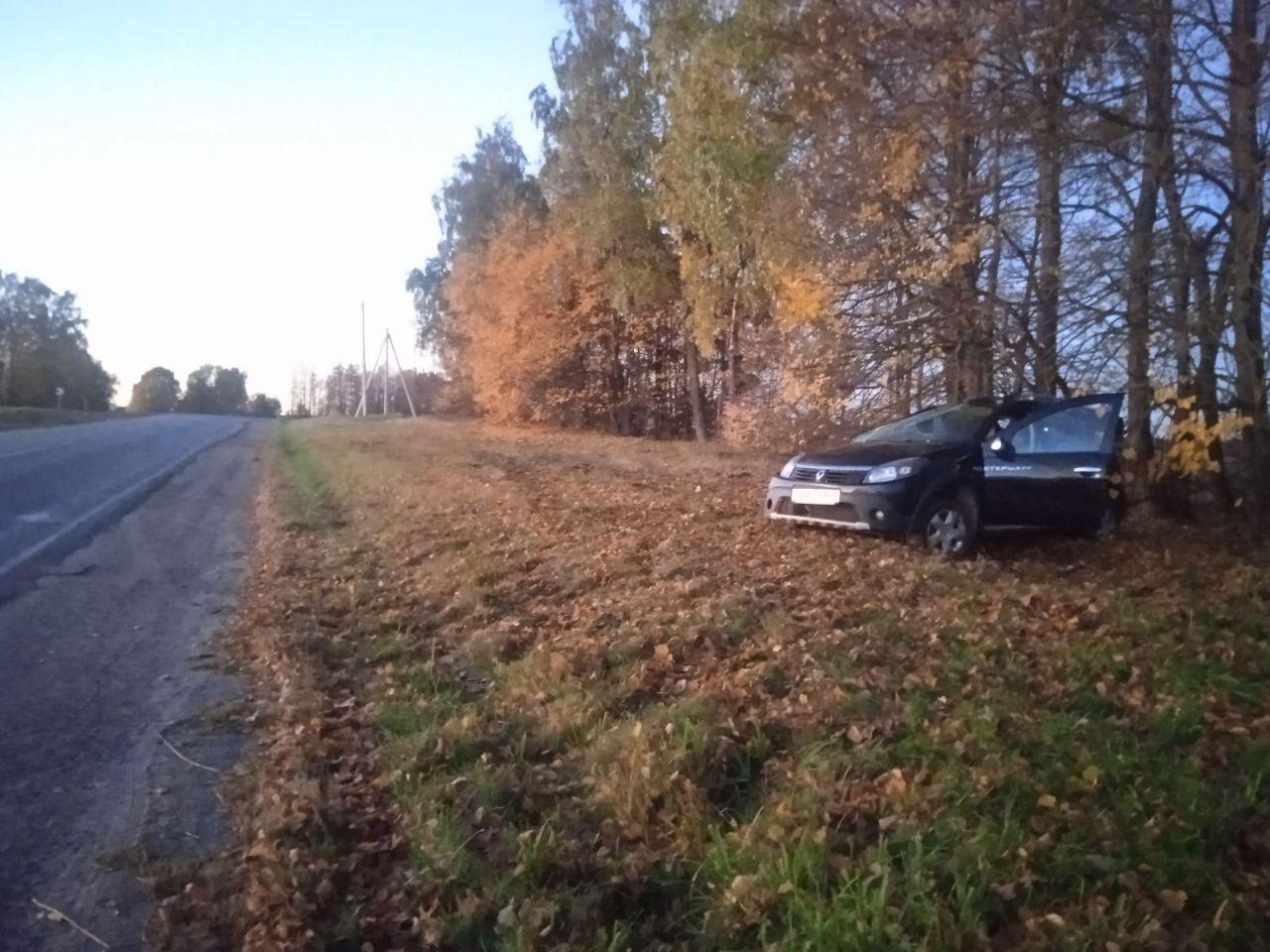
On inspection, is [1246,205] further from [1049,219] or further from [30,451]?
[30,451]

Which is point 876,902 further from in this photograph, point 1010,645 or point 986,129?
point 986,129

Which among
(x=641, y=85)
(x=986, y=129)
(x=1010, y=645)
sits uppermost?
(x=641, y=85)

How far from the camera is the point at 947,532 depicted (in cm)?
993

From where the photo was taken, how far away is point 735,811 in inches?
202

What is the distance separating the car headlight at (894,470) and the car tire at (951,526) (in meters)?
0.33

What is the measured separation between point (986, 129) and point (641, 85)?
18.8 meters

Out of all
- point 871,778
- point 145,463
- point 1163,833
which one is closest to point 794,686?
point 871,778

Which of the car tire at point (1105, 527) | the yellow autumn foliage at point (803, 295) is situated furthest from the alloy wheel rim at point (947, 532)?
the yellow autumn foliage at point (803, 295)

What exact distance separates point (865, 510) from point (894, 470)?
1.38 ft

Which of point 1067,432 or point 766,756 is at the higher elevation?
point 1067,432

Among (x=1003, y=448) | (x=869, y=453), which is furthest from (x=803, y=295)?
(x=1003, y=448)

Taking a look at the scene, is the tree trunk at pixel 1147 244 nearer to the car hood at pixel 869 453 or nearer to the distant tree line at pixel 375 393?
the car hood at pixel 869 453

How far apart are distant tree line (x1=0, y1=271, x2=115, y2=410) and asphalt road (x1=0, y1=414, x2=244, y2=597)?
4221 cm

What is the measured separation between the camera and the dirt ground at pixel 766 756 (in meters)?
4.24
